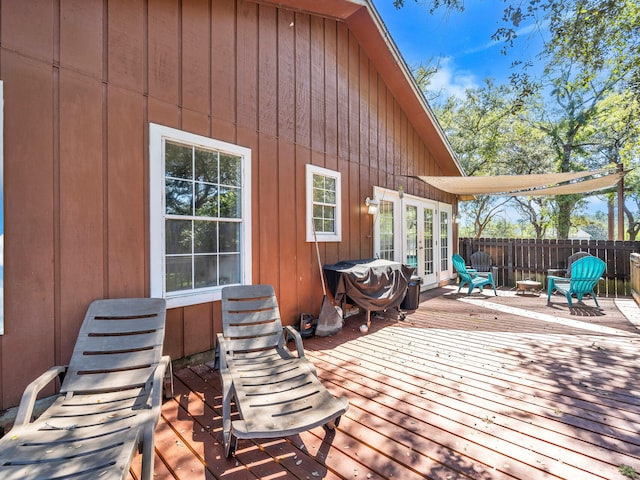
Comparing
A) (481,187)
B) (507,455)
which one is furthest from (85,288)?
(481,187)

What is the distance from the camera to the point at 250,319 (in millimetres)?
3064

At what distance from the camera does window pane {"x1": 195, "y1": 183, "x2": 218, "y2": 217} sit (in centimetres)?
329

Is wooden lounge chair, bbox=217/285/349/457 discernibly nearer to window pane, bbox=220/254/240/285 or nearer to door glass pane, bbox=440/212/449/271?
window pane, bbox=220/254/240/285

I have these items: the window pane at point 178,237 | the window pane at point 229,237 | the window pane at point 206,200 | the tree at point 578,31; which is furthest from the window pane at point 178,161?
the tree at point 578,31

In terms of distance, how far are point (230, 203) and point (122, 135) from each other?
1.23 m

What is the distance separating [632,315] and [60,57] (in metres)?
8.29

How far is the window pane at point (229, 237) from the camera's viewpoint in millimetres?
3533

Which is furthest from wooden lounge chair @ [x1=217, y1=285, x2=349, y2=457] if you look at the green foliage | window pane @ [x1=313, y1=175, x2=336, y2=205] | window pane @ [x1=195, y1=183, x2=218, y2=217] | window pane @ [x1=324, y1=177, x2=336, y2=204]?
window pane @ [x1=324, y1=177, x2=336, y2=204]

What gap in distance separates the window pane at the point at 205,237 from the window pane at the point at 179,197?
0.19 meters

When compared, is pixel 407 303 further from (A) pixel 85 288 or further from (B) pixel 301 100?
(A) pixel 85 288

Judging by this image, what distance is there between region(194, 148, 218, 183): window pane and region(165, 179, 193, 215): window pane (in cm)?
16

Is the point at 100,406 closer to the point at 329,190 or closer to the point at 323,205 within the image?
the point at 323,205

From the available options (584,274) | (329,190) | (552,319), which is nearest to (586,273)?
(584,274)

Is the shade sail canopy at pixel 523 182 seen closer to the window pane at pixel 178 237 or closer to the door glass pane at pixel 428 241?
the door glass pane at pixel 428 241
